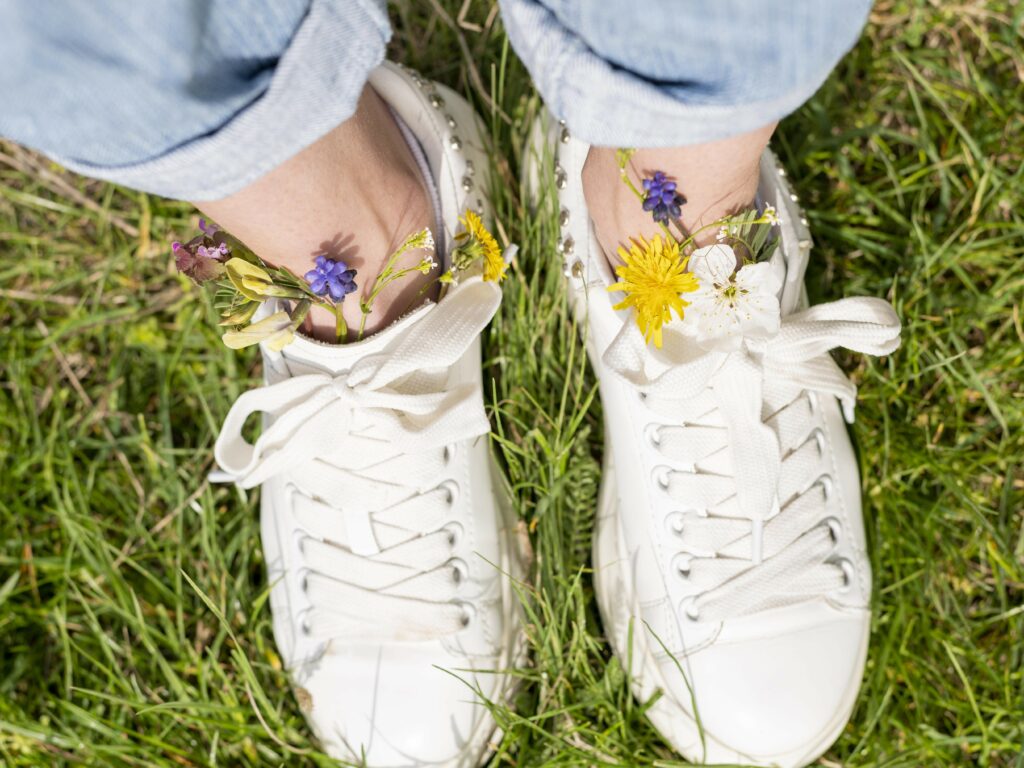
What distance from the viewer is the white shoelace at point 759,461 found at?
103 centimetres

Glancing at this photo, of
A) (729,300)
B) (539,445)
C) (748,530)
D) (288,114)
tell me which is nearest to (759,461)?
(748,530)

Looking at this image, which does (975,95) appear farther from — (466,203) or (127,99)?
(127,99)

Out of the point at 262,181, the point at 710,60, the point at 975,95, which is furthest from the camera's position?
the point at 975,95

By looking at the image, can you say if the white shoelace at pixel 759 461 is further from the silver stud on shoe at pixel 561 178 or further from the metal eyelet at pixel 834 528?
the silver stud on shoe at pixel 561 178

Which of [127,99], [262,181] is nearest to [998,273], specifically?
[262,181]

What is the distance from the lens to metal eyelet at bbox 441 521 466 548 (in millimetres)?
1143

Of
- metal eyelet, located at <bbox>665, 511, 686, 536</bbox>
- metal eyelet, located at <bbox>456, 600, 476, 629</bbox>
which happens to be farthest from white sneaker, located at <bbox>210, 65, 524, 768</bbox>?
metal eyelet, located at <bbox>665, 511, 686, 536</bbox>

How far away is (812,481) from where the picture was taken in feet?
3.71

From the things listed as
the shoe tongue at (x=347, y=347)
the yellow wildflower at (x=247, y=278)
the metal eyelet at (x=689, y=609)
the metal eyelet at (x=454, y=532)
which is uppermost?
the yellow wildflower at (x=247, y=278)

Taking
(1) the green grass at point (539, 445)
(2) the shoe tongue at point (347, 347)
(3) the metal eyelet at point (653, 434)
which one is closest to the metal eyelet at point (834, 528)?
(1) the green grass at point (539, 445)

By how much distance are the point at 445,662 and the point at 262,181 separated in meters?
0.63

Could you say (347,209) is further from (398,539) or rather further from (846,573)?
(846,573)

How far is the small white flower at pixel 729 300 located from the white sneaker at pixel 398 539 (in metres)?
0.24

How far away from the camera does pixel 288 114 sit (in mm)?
708
